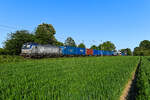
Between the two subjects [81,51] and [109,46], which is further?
[109,46]

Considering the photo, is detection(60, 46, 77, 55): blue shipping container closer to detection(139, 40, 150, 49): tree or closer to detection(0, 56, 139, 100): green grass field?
detection(0, 56, 139, 100): green grass field

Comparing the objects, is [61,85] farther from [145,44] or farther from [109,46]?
[145,44]

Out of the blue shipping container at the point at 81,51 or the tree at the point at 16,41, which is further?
the blue shipping container at the point at 81,51

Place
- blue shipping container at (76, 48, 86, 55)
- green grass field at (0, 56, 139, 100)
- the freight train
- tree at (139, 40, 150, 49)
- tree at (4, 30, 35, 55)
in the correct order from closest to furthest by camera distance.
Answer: green grass field at (0, 56, 139, 100), the freight train, tree at (4, 30, 35, 55), blue shipping container at (76, 48, 86, 55), tree at (139, 40, 150, 49)

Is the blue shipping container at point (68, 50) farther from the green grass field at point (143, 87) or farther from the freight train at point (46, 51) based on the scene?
the green grass field at point (143, 87)

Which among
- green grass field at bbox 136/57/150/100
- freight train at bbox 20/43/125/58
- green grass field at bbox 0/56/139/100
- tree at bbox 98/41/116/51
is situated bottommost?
green grass field at bbox 136/57/150/100

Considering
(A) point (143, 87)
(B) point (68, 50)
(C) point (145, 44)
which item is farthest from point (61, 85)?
(C) point (145, 44)

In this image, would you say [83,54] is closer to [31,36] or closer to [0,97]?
[31,36]

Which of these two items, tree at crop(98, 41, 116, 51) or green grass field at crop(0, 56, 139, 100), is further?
tree at crop(98, 41, 116, 51)

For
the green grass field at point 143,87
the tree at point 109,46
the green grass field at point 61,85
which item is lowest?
the green grass field at point 143,87

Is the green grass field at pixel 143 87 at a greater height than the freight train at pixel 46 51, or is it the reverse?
the freight train at pixel 46 51

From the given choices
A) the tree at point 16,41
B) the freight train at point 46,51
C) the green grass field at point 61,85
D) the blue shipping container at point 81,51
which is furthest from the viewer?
the blue shipping container at point 81,51

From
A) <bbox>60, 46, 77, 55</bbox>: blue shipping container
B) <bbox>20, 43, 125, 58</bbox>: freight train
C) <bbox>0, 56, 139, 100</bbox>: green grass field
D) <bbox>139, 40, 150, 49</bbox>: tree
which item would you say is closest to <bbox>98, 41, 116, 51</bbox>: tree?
<bbox>139, 40, 150, 49</bbox>: tree

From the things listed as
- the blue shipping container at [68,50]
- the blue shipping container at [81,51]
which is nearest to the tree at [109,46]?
the blue shipping container at [81,51]
